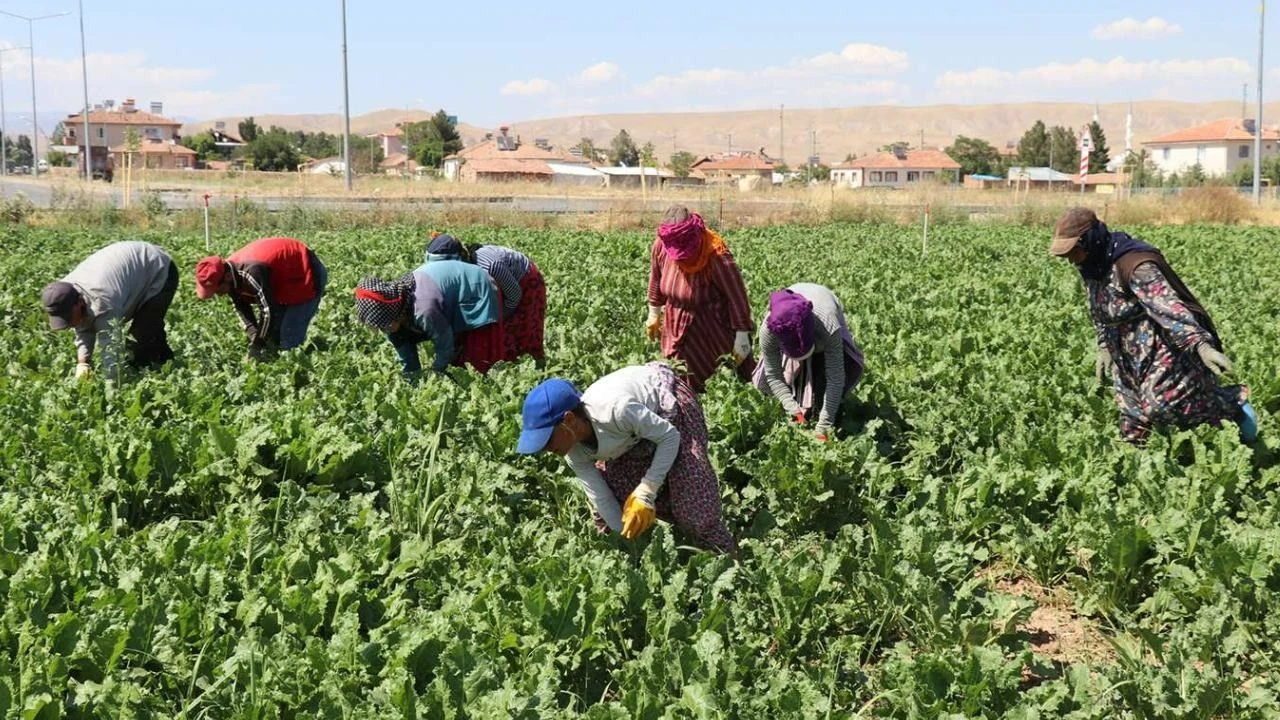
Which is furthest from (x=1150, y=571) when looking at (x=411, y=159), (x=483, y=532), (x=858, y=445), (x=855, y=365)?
(x=411, y=159)

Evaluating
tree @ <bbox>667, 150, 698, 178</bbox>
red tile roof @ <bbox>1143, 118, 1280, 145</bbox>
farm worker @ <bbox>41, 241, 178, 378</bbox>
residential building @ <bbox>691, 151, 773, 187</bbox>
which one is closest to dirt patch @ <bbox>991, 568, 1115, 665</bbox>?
farm worker @ <bbox>41, 241, 178, 378</bbox>

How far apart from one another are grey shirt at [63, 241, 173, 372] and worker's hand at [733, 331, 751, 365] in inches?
139

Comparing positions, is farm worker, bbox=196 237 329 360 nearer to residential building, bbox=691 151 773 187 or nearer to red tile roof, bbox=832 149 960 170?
residential building, bbox=691 151 773 187

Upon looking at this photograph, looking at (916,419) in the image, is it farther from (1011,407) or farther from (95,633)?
(95,633)

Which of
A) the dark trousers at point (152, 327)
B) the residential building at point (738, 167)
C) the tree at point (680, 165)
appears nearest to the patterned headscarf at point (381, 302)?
the dark trousers at point (152, 327)

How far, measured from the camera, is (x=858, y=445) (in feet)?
19.7

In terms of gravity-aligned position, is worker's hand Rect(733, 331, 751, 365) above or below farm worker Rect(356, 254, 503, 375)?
below

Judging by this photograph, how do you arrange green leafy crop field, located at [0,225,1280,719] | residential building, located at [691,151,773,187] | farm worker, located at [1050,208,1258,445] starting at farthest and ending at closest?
1. residential building, located at [691,151,773,187]
2. farm worker, located at [1050,208,1258,445]
3. green leafy crop field, located at [0,225,1280,719]

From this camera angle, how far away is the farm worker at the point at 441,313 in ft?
21.5

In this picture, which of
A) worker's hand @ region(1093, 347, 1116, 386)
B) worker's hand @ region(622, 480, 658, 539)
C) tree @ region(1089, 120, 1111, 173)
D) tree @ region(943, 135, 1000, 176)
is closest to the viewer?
worker's hand @ region(622, 480, 658, 539)

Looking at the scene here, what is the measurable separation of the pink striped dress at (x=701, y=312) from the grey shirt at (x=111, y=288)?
122 inches

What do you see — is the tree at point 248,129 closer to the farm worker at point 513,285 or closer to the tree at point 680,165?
the tree at point 680,165

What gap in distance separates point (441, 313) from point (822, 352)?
6.83 ft

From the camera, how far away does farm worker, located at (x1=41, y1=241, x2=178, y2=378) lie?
22.7ft
